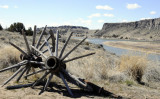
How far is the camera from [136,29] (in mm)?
148500

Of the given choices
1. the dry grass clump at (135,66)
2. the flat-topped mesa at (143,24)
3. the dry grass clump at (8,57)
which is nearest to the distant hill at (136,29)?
the flat-topped mesa at (143,24)

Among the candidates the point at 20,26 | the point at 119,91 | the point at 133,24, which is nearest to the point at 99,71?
the point at 119,91

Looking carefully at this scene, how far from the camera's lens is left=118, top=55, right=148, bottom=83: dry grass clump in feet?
29.1

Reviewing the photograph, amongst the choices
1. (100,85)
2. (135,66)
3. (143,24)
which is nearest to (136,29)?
(143,24)

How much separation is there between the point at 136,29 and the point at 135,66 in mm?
145799

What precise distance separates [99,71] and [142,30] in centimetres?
13815

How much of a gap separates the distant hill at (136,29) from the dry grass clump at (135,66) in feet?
335

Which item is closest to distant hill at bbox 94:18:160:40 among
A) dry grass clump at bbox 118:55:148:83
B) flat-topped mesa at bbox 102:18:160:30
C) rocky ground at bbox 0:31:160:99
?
flat-topped mesa at bbox 102:18:160:30

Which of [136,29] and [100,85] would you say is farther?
[136,29]

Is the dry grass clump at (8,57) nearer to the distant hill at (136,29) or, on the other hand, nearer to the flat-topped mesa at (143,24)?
the distant hill at (136,29)

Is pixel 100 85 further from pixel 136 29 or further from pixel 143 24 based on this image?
pixel 143 24

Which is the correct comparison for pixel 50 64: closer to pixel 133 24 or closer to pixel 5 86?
pixel 5 86

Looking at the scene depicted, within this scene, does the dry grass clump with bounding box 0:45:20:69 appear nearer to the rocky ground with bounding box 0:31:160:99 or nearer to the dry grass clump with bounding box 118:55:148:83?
the rocky ground with bounding box 0:31:160:99

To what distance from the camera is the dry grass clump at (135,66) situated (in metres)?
8.87
